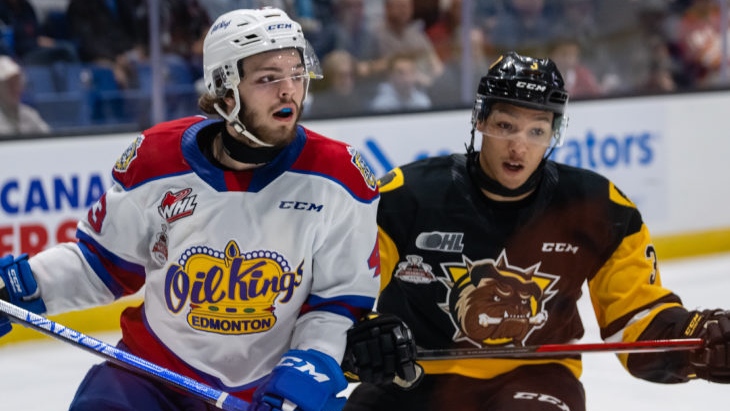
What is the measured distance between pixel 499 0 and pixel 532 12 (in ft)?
0.80

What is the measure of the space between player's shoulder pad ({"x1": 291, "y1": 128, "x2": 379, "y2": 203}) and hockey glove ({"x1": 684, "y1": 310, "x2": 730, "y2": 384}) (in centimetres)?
77

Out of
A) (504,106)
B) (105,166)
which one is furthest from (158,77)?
(504,106)

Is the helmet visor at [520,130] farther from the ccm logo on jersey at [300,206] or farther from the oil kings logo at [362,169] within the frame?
the ccm logo on jersey at [300,206]

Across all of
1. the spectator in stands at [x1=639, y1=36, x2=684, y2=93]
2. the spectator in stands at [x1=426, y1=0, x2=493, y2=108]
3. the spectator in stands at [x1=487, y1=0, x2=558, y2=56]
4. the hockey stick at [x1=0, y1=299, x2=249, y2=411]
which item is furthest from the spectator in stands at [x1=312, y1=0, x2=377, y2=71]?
the hockey stick at [x1=0, y1=299, x2=249, y2=411]

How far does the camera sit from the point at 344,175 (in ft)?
7.41

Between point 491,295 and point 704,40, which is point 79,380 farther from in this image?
point 704,40

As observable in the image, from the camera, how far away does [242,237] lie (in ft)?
7.23

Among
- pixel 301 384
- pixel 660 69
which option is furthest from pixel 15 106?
pixel 660 69

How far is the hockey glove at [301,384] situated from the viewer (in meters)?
2.09

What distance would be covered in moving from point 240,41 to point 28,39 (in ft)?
8.29

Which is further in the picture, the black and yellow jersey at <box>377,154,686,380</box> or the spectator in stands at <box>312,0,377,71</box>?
the spectator in stands at <box>312,0,377,71</box>

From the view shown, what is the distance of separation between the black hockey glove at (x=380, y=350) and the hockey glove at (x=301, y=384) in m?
0.09

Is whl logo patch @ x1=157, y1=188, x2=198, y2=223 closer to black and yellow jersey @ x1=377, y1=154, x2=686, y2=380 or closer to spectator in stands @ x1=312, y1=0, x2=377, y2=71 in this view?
black and yellow jersey @ x1=377, y1=154, x2=686, y2=380

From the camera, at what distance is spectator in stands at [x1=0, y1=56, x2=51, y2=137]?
14.6 ft
